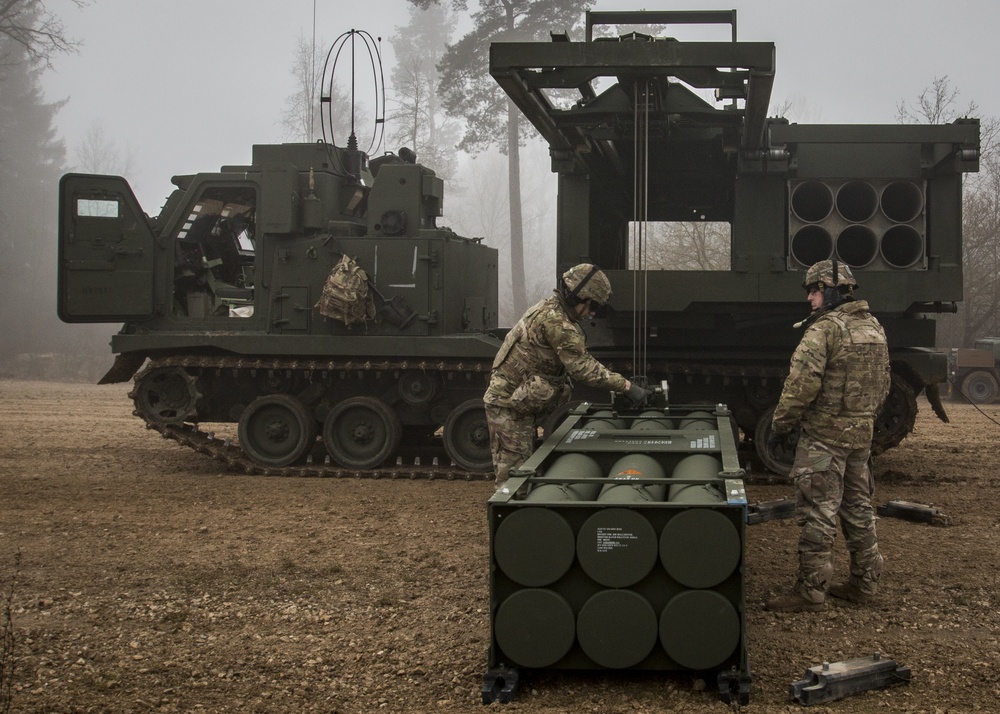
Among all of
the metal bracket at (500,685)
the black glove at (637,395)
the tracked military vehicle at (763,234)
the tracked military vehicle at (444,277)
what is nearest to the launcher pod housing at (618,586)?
the metal bracket at (500,685)

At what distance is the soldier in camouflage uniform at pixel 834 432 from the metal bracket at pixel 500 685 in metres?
2.04

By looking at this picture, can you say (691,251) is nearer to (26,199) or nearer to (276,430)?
(276,430)

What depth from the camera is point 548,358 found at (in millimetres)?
6988

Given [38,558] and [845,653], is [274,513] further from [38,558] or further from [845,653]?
[845,653]

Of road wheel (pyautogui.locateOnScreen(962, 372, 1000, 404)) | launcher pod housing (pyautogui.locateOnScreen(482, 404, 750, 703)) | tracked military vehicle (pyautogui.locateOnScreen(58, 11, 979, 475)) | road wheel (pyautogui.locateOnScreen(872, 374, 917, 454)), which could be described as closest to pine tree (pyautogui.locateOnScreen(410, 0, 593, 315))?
road wheel (pyautogui.locateOnScreen(962, 372, 1000, 404))

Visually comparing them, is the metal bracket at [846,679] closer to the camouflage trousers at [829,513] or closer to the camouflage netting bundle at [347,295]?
the camouflage trousers at [829,513]

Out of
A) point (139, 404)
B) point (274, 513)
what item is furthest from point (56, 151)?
point (274, 513)

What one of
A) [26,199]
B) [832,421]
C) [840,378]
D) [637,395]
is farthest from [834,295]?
[26,199]

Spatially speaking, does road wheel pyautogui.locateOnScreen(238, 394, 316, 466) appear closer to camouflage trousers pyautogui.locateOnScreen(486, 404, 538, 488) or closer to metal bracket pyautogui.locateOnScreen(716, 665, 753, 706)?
camouflage trousers pyautogui.locateOnScreen(486, 404, 538, 488)

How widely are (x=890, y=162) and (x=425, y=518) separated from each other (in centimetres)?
544

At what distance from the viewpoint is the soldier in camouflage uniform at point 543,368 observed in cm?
670

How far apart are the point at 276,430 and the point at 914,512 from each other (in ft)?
21.1

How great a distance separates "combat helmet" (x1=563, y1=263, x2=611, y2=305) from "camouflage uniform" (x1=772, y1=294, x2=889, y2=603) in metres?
1.28

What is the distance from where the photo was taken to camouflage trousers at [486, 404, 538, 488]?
23.5 feet
